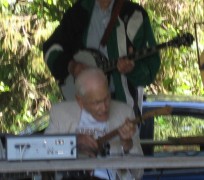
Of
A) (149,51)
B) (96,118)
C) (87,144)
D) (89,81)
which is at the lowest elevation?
(87,144)

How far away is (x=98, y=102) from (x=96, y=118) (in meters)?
0.12

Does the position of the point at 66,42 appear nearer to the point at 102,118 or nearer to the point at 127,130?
the point at 102,118

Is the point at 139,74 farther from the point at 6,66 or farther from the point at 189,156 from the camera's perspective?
the point at 6,66

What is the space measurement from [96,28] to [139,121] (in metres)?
1.24

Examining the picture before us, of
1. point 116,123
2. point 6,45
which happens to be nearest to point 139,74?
point 116,123

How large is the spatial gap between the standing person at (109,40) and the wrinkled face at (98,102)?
0.80m

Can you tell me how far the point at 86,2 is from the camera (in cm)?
621

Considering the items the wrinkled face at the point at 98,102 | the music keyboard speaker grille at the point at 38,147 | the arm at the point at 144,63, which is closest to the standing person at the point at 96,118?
the wrinkled face at the point at 98,102

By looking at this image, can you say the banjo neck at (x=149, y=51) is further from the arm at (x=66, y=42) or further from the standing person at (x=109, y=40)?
the arm at (x=66, y=42)

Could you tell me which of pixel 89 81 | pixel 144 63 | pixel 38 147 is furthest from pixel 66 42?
pixel 38 147

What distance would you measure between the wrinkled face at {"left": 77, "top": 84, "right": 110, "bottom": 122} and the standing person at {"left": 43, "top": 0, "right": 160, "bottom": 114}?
801 mm

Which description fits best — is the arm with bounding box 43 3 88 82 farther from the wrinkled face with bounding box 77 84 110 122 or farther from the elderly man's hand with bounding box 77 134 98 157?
the elderly man's hand with bounding box 77 134 98 157

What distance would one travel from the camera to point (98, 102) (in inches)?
207

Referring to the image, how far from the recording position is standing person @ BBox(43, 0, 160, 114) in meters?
6.11
